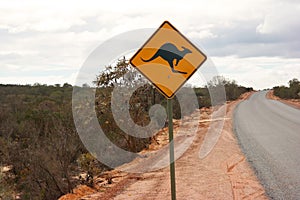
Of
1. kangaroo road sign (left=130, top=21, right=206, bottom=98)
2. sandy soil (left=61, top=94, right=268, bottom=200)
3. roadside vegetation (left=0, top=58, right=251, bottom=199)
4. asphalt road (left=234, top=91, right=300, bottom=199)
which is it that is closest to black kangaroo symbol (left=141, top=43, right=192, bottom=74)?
kangaroo road sign (left=130, top=21, right=206, bottom=98)

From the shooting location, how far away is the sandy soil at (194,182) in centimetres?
727

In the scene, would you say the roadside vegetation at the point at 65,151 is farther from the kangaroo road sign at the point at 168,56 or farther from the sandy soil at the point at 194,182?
the kangaroo road sign at the point at 168,56

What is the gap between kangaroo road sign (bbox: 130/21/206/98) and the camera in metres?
5.33

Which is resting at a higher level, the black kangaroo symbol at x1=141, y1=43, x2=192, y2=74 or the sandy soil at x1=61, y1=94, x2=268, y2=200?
the black kangaroo symbol at x1=141, y1=43, x2=192, y2=74

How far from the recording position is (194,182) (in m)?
8.25

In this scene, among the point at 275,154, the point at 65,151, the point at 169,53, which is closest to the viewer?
the point at 169,53

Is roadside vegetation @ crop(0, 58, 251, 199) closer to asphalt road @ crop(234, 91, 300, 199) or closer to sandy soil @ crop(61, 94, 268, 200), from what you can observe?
sandy soil @ crop(61, 94, 268, 200)

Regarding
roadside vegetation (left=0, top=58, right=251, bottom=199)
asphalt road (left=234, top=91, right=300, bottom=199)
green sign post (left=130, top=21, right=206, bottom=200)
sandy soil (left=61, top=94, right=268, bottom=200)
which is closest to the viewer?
green sign post (left=130, top=21, right=206, bottom=200)

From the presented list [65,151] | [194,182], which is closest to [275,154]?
[194,182]

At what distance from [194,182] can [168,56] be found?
12.3 feet

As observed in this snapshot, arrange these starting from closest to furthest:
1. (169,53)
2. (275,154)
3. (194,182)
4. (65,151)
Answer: (169,53) < (194,182) < (65,151) < (275,154)

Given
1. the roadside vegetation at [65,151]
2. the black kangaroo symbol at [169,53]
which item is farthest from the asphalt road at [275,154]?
the black kangaroo symbol at [169,53]

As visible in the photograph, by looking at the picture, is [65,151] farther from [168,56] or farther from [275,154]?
[275,154]

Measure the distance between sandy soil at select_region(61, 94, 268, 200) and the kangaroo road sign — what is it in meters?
2.68
